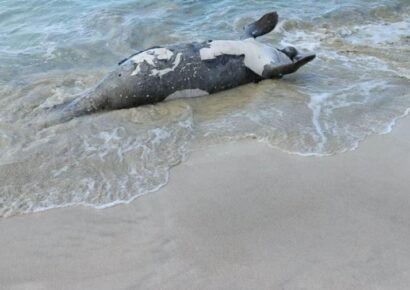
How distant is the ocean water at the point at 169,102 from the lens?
152 inches

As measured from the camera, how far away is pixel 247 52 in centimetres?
557

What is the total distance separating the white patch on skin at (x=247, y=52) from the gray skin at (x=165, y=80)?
45 millimetres

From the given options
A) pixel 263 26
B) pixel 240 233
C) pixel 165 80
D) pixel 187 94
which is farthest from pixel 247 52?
pixel 240 233

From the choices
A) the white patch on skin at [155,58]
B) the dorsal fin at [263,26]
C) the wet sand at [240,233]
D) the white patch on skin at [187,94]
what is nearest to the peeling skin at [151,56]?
the white patch on skin at [155,58]

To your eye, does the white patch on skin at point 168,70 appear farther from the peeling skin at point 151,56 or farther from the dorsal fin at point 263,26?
the dorsal fin at point 263,26

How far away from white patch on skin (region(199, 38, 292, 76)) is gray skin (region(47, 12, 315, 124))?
1.8 inches

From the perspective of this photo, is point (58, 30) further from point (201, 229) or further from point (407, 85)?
point (201, 229)

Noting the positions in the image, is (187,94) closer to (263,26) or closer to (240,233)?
(263,26)

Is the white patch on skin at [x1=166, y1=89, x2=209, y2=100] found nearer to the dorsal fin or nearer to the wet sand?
the dorsal fin

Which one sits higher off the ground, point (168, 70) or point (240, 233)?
point (168, 70)

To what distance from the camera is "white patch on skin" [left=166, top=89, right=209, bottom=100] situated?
520cm

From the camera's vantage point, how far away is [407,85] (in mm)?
5199

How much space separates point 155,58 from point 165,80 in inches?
10.0

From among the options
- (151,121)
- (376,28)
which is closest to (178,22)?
(376,28)
